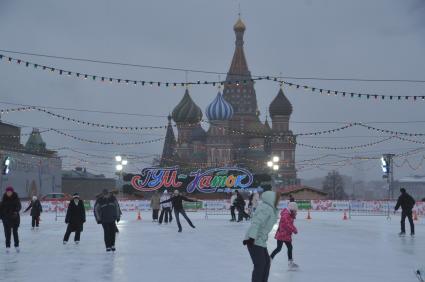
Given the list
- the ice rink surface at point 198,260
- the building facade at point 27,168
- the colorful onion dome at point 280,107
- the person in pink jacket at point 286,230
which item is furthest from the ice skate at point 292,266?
the colorful onion dome at point 280,107

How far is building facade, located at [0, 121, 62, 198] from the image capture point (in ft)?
248

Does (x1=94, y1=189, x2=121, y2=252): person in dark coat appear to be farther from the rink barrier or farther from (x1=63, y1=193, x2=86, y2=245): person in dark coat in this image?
the rink barrier

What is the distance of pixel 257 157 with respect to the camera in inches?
4648

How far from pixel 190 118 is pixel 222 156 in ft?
39.4

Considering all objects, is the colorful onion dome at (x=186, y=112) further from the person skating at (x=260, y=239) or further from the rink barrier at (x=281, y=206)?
the person skating at (x=260, y=239)

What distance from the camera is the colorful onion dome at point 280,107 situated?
423 feet

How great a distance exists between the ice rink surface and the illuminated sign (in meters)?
27.8

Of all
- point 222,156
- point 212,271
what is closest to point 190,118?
point 222,156

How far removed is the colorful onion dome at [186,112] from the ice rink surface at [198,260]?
106266 mm

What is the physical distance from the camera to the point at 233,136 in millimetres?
123000

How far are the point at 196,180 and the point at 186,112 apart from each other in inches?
3083

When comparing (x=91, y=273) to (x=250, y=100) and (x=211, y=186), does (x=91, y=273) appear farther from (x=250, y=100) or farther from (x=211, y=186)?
(x=250, y=100)

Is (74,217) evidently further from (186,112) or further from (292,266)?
(186,112)

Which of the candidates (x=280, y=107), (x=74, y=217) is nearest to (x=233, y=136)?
(x=280, y=107)
